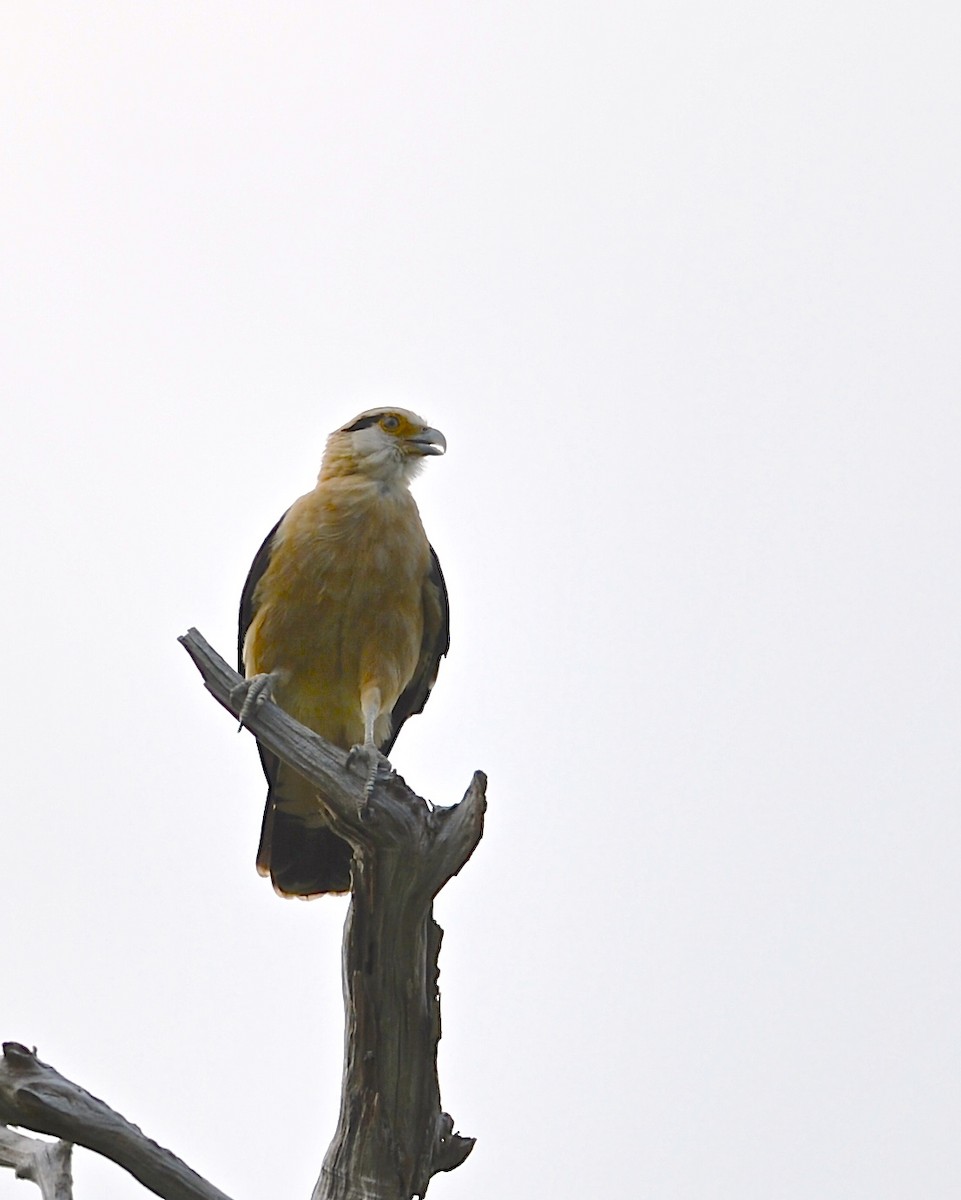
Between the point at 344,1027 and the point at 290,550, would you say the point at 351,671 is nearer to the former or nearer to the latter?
the point at 290,550

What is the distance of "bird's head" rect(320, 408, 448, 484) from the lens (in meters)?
7.12

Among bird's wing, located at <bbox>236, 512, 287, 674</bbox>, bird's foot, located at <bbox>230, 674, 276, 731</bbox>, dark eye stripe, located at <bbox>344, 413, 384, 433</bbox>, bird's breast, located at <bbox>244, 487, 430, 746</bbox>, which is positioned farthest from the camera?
dark eye stripe, located at <bbox>344, 413, 384, 433</bbox>

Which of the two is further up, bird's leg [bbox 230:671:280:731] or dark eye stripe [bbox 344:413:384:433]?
dark eye stripe [bbox 344:413:384:433]

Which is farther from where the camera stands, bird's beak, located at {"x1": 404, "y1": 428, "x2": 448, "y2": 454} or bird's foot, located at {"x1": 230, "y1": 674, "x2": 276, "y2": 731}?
bird's beak, located at {"x1": 404, "y1": 428, "x2": 448, "y2": 454}

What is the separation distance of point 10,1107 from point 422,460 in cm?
343

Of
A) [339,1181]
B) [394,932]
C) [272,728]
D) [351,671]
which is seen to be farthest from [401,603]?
[339,1181]

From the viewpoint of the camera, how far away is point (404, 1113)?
5.41 m

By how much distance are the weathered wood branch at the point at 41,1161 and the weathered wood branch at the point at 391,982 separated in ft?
2.93

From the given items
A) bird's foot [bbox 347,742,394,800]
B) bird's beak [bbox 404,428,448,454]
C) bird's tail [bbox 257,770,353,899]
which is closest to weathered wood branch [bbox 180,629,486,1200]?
bird's foot [bbox 347,742,394,800]

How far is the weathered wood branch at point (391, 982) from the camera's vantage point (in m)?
5.20

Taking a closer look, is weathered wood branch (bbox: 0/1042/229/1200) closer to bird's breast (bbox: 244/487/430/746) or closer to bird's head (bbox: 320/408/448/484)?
bird's breast (bbox: 244/487/430/746)

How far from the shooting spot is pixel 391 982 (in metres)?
5.36

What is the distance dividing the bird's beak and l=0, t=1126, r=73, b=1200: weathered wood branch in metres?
3.40

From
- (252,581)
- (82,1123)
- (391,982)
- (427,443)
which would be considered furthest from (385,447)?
(82,1123)
